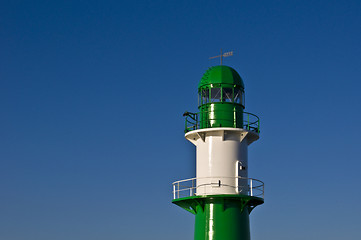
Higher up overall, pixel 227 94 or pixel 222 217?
pixel 227 94

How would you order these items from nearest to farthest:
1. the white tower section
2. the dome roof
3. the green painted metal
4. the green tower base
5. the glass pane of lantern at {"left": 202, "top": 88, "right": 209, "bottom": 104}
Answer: the green tower base
the white tower section
the green painted metal
the dome roof
the glass pane of lantern at {"left": 202, "top": 88, "right": 209, "bottom": 104}

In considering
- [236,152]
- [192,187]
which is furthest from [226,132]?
[192,187]

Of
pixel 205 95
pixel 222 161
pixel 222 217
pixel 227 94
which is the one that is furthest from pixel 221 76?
pixel 222 217

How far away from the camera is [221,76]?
118 ft

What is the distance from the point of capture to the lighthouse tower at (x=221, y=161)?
33.9 meters

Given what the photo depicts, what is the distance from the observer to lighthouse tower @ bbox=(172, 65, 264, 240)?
111 feet

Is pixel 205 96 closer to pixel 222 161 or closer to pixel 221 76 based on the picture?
pixel 221 76

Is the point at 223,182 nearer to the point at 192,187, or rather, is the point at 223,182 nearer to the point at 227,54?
the point at 192,187

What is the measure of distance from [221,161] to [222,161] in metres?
0.06

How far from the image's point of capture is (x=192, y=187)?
1379 inches

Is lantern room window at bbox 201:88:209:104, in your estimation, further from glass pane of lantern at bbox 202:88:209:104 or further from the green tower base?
the green tower base

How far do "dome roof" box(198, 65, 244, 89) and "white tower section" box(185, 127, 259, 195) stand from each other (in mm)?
3257

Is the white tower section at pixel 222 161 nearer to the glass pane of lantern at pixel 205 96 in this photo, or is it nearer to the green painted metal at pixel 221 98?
the green painted metal at pixel 221 98

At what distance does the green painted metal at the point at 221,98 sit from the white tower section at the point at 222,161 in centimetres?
67
